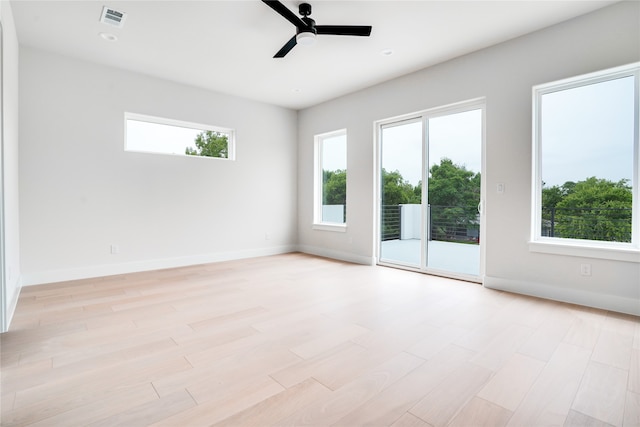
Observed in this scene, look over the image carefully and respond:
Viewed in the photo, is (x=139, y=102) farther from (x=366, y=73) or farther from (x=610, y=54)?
(x=610, y=54)

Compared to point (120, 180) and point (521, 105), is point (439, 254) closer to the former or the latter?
point (521, 105)

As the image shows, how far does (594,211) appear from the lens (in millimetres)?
3076

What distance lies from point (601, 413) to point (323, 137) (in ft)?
17.1

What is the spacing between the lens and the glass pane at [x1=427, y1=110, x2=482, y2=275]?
12.9 feet

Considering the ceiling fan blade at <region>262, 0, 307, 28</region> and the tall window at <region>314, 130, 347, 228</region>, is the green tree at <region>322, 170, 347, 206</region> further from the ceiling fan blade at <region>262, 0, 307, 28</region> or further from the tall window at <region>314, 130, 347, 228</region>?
the ceiling fan blade at <region>262, 0, 307, 28</region>

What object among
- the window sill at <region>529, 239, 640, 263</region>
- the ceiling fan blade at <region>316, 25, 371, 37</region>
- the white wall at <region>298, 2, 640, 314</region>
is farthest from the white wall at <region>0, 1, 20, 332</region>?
the window sill at <region>529, 239, 640, 263</region>

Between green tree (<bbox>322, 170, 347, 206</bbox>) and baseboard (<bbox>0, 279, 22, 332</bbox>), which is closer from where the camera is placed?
baseboard (<bbox>0, 279, 22, 332</bbox>)

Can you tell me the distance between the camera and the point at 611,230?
2.99 meters

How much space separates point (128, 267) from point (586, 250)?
5.32 meters

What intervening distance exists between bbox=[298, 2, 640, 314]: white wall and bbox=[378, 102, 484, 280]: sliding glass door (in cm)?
22

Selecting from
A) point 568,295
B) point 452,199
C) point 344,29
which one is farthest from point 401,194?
point 344,29

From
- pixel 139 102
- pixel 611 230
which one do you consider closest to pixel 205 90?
pixel 139 102

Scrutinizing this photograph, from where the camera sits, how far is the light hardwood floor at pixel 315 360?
1503 mm

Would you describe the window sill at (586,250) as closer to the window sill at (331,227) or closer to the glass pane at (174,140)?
the window sill at (331,227)
